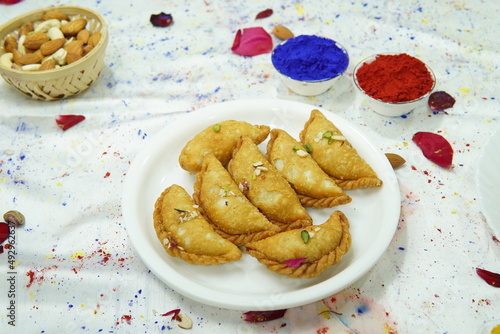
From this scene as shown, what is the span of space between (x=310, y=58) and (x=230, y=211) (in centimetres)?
103

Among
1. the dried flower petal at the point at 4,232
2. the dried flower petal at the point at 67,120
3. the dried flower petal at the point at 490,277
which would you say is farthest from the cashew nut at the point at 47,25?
the dried flower petal at the point at 490,277

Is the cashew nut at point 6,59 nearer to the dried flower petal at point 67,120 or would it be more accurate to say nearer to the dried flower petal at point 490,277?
the dried flower petal at point 67,120

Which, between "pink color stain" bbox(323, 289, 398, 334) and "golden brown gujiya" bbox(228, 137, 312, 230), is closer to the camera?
"pink color stain" bbox(323, 289, 398, 334)

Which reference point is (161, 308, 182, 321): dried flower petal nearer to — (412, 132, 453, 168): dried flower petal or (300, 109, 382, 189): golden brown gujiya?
(300, 109, 382, 189): golden brown gujiya

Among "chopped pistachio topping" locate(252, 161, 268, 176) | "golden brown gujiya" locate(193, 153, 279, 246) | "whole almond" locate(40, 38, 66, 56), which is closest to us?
"golden brown gujiya" locate(193, 153, 279, 246)

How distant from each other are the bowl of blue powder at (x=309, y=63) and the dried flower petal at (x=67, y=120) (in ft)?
3.47

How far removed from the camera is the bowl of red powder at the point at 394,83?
7.04ft

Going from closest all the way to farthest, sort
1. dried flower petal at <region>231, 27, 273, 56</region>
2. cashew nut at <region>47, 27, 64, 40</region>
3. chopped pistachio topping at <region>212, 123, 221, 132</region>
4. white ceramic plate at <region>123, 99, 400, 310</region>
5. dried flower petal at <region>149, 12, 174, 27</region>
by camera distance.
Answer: white ceramic plate at <region>123, 99, 400, 310</region>
chopped pistachio topping at <region>212, 123, 221, 132</region>
cashew nut at <region>47, 27, 64, 40</region>
dried flower petal at <region>231, 27, 273, 56</region>
dried flower petal at <region>149, 12, 174, 27</region>

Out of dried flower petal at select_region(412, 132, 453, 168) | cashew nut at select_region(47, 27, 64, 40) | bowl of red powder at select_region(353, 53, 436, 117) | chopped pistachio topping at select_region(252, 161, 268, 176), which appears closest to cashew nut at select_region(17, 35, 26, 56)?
cashew nut at select_region(47, 27, 64, 40)

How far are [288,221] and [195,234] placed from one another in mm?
376

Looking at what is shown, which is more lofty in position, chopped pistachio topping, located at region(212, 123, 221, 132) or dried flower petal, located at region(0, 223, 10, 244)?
chopped pistachio topping, located at region(212, 123, 221, 132)

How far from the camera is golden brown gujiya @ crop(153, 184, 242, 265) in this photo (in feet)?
5.30

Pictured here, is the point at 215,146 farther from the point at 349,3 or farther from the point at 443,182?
the point at 349,3

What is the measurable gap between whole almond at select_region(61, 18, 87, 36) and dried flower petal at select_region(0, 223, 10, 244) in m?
1.09
